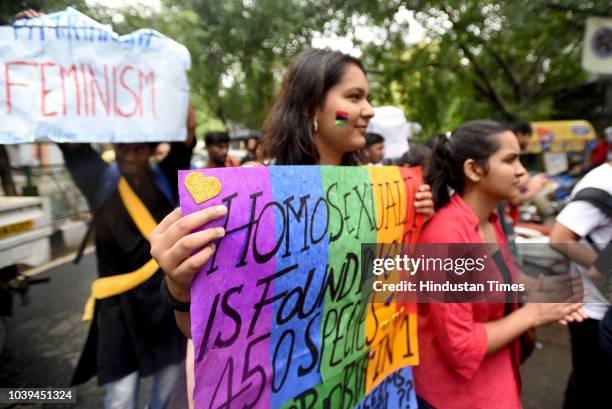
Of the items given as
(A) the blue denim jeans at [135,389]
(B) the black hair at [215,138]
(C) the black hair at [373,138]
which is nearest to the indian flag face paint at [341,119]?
(A) the blue denim jeans at [135,389]

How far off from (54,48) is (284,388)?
149 cm

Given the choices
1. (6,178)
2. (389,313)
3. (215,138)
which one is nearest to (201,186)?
(389,313)

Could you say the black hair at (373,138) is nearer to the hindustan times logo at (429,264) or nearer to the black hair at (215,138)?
the black hair at (215,138)

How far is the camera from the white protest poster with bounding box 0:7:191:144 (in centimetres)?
137

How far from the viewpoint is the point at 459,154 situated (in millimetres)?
1648

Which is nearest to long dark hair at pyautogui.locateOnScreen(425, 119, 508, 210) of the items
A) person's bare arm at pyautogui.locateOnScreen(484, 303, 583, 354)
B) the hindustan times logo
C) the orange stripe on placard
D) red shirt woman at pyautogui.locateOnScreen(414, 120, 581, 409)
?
red shirt woman at pyautogui.locateOnScreen(414, 120, 581, 409)

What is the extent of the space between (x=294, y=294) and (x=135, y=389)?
126cm

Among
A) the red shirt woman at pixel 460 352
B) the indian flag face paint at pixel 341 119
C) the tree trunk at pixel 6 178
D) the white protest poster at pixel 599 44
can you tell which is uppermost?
Answer: the white protest poster at pixel 599 44

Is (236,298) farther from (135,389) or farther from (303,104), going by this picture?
(135,389)

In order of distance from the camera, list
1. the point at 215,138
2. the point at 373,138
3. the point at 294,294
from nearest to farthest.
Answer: the point at 294,294 → the point at 373,138 → the point at 215,138

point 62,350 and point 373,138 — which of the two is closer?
point 62,350

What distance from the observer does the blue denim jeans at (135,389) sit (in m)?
1.71

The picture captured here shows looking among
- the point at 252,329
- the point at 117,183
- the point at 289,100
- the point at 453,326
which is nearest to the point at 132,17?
the point at 117,183

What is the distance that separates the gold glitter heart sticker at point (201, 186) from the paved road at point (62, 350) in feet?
3.66
